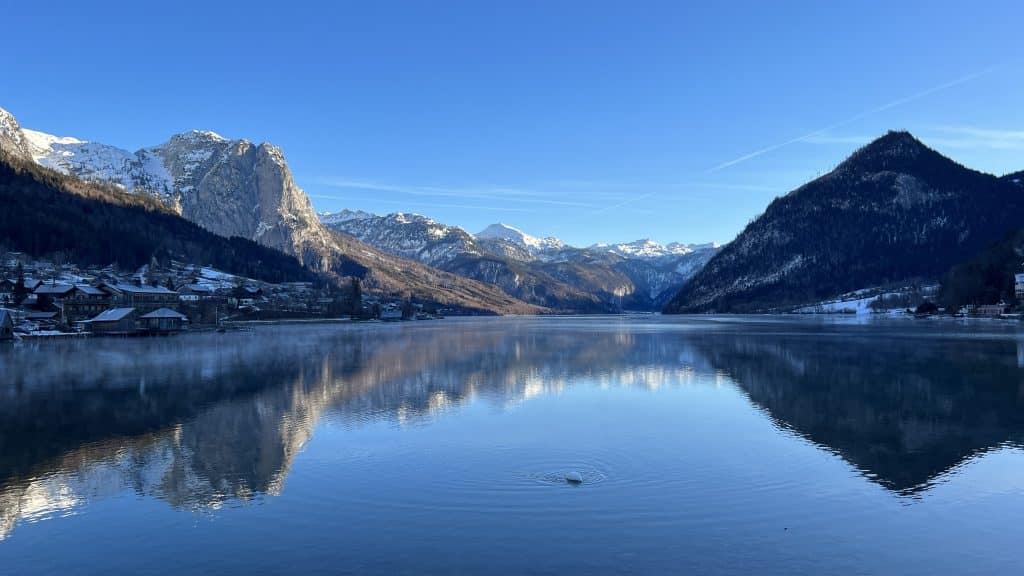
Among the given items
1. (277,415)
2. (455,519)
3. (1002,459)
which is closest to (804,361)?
(1002,459)

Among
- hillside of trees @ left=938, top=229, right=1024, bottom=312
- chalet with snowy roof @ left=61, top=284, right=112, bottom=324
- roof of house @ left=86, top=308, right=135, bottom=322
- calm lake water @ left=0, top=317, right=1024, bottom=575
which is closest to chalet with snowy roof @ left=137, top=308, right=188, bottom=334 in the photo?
roof of house @ left=86, top=308, right=135, bottom=322

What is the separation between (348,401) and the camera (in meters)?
33.7

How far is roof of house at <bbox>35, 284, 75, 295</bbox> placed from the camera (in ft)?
387

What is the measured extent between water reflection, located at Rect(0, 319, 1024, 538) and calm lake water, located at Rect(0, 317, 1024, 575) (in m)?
0.18

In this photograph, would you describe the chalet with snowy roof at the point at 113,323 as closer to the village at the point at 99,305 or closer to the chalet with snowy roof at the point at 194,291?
the village at the point at 99,305

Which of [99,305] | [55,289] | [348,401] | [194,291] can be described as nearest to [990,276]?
[348,401]

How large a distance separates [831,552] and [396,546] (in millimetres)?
9129

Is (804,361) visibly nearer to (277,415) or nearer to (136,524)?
(277,415)

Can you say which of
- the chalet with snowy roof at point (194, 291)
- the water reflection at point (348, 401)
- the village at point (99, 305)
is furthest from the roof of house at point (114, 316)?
the chalet with snowy roof at point (194, 291)

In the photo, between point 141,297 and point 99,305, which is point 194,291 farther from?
point 99,305

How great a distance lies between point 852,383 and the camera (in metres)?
39.1

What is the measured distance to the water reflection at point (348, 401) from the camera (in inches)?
771

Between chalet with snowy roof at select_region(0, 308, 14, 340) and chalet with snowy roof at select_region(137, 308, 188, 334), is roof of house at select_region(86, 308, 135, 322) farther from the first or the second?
chalet with snowy roof at select_region(0, 308, 14, 340)

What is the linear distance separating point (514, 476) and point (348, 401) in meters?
16.8
